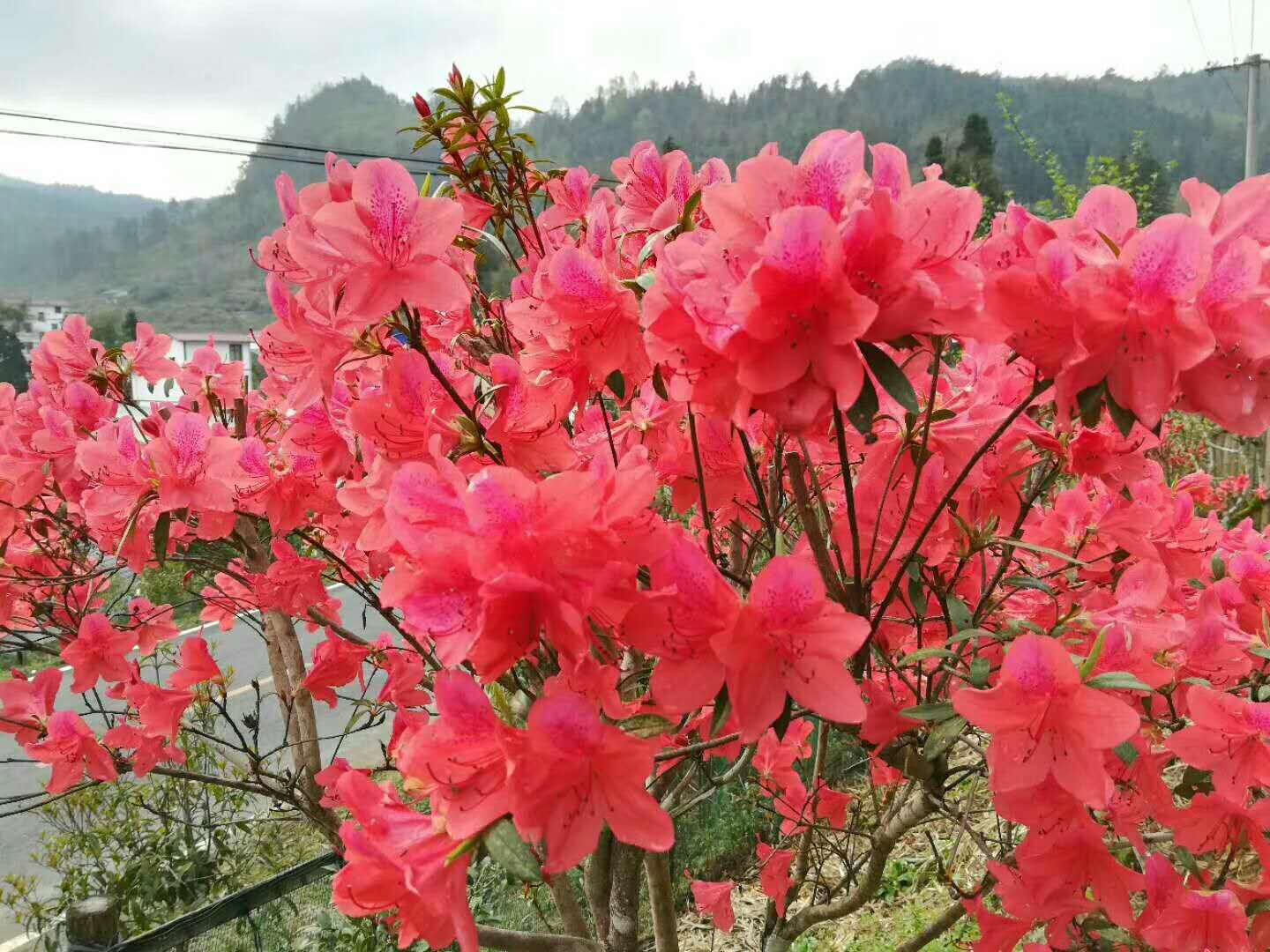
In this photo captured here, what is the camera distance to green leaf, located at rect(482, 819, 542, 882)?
606 millimetres

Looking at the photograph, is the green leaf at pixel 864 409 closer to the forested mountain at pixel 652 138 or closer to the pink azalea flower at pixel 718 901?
the pink azalea flower at pixel 718 901

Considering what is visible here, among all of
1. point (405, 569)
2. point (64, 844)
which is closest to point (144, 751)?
point (405, 569)

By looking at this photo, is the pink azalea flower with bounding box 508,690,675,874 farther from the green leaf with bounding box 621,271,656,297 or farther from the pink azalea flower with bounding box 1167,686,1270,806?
the pink azalea flower with bounding box 1167,686,1270,806

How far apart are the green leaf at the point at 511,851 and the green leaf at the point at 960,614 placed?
2.39 feet

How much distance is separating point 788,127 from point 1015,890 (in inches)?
3062

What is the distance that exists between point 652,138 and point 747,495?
6866 cm

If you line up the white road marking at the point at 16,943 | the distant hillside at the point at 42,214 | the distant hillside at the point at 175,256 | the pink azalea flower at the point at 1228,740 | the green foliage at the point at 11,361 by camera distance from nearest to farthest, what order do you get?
the pink azalea flower at the point at 1228,740
the white road marking at the point at 16,943
the green foliage at the point at 11,361
the distant hillside at the point at 175,256
the distant hillside at the point at 42,214

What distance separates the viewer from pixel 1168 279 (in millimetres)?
649

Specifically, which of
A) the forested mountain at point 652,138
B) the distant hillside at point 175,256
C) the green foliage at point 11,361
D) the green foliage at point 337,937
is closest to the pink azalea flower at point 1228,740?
the green foliage at point 337,937

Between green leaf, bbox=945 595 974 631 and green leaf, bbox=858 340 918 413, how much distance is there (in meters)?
0.61

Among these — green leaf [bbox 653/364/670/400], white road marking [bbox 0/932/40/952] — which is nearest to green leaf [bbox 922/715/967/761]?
green leaf [bbox 653/364/670/400]

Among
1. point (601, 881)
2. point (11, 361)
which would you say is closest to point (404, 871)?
point (601, 881)

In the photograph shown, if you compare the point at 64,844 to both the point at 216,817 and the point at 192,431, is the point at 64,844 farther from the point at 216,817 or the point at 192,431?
the point at 192,431

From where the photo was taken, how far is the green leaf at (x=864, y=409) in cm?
63
